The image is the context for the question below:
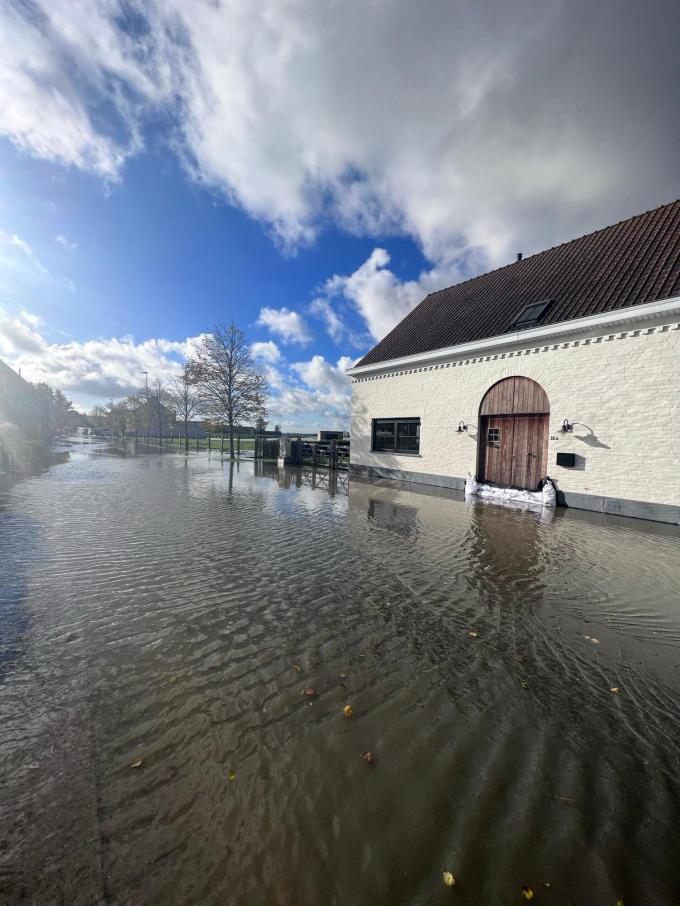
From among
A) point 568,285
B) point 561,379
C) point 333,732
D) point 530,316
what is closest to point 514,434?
point 561,379

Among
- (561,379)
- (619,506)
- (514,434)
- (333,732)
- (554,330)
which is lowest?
(333,732)

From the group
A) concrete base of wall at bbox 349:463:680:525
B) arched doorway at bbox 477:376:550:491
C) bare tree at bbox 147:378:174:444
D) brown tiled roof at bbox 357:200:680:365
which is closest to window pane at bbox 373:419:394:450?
brown tiled roof at bbox 357:200:680:365

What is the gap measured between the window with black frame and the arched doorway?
300 cm

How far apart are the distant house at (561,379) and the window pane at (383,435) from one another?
71mm

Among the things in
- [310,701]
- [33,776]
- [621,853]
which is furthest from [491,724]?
[33,776]

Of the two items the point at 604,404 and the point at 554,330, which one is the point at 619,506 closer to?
the point at 604,404

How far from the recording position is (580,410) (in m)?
9.78

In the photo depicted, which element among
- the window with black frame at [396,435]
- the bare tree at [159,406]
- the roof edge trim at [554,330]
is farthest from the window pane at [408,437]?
the bare tree at [159,406]

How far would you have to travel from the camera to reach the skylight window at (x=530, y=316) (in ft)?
36.4

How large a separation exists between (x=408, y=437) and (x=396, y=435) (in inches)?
24.4

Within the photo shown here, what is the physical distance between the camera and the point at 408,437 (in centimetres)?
1504

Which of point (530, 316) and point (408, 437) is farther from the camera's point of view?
point (408, 437)

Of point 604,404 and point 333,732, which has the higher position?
point 604,404

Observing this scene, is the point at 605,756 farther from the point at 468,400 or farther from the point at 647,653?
the point at 468,400
